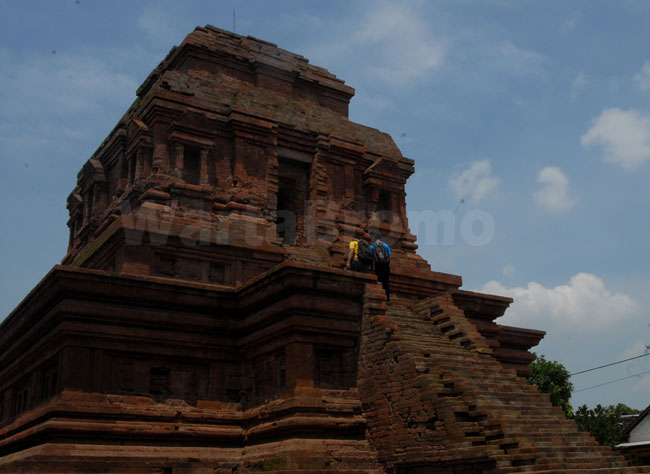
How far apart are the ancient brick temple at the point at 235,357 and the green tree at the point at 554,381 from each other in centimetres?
2850

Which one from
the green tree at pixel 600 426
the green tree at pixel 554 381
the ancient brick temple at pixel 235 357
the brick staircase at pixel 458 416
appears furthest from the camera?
the green tree at pixel 554 381

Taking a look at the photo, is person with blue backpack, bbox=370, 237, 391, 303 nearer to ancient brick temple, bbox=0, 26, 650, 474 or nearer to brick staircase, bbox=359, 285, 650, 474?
ancient brick temple, bbox=0, 26, 650, 474

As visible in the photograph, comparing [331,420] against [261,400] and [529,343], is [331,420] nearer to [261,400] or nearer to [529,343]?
[261,400]

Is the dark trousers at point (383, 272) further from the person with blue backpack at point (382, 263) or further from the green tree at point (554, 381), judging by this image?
the green tree at point (554, 381)

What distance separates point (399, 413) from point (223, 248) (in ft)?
21.4

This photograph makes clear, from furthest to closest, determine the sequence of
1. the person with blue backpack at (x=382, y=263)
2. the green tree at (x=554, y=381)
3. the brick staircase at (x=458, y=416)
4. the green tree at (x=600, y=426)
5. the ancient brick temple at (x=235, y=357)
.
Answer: the green tree at (x=554, y=381)
the green tree at (x=600, y=426)
the person with blue backpack at (x=382, y=263)
the ancient brick temple at (x=235, y=357)
the brick staircase at (x=458, y=416)

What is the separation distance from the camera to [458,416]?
10516 mm

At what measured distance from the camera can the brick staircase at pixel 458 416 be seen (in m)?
10.1

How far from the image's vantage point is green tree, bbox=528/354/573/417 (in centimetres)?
4428

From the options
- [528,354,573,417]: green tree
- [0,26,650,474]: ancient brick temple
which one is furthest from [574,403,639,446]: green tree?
[0,26,650,474]: ancient brick temple

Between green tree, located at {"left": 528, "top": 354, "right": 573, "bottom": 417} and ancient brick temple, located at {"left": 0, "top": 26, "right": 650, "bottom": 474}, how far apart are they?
28.5 meters

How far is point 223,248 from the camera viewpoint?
1580 cm

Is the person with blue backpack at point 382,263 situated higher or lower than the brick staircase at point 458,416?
higher

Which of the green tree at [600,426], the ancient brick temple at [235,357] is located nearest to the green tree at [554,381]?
the green tree at [600,426]
